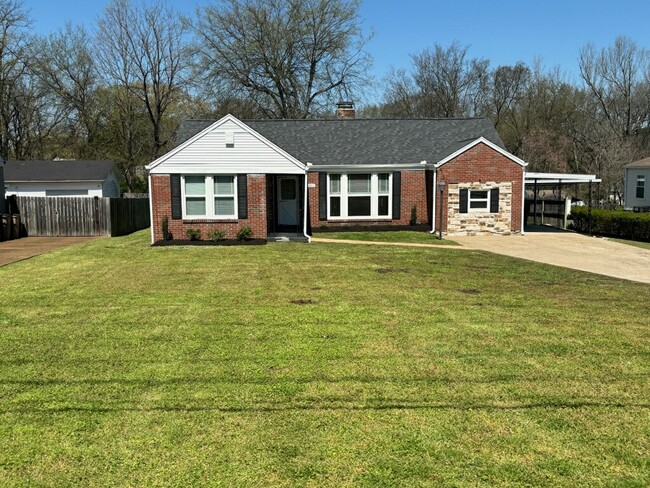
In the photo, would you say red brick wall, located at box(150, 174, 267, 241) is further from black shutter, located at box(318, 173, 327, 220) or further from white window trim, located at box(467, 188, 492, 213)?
white window trim, located at box(467, 188, 492, 213)

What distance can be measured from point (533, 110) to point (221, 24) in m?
28.1

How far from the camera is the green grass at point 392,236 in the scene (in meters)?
18.4

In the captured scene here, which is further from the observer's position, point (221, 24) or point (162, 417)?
point (221, 24)

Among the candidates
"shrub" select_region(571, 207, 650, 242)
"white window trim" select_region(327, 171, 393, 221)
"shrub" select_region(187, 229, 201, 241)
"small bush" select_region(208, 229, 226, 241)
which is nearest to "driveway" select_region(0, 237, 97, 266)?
"shrub" select_region(187, 229, 201, 241)

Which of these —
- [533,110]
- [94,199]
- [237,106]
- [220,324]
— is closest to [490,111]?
[533,110]

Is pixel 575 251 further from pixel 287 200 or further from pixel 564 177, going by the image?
pixel 287 200

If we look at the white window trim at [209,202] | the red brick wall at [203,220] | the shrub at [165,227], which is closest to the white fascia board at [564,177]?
the red brick wall at [203,220]

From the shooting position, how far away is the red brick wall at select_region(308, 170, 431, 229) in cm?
2062

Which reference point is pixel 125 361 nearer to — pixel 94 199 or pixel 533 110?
pixel 94 199

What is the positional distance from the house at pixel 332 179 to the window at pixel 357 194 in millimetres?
40

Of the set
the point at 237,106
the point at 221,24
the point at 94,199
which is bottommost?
the point at 94,199

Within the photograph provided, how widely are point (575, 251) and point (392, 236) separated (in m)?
6.17

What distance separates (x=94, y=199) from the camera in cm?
2189

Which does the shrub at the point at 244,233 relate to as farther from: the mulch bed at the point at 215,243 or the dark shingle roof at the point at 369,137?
the dark shingle roof at the point at 369,137
